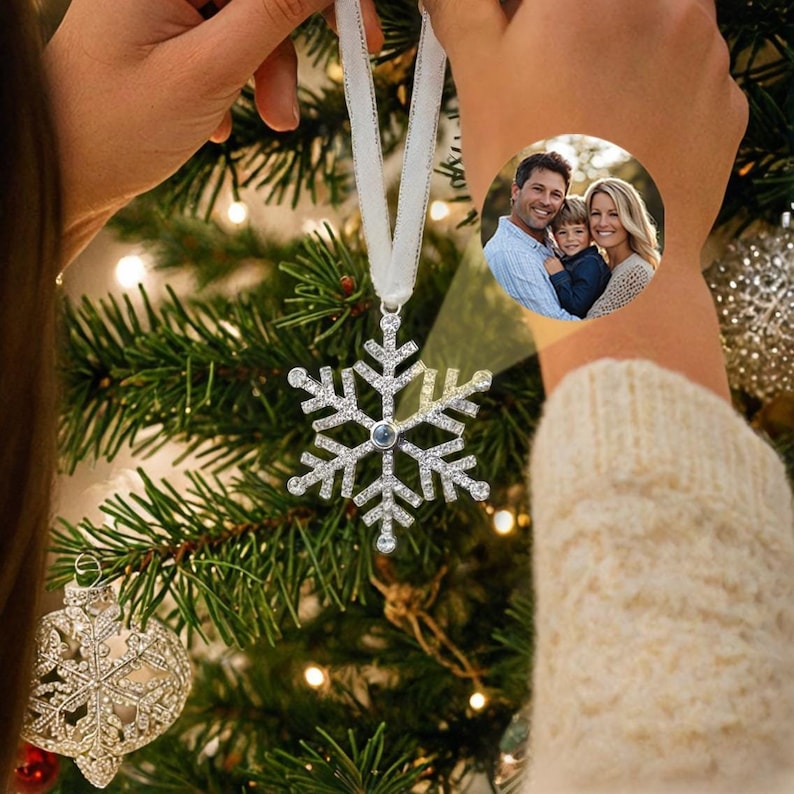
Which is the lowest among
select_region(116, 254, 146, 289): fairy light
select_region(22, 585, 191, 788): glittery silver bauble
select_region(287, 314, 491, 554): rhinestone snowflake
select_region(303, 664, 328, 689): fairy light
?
select_region(303, 664, 328, 689): fairy light

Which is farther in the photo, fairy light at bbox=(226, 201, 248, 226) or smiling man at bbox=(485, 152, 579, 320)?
fairy light at bbox=(226, 201, 248, 226)

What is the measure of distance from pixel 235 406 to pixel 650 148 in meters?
0.31

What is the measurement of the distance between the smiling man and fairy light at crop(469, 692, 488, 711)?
27 cm

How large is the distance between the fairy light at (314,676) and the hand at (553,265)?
0.34 m

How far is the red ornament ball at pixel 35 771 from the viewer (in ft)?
2.08

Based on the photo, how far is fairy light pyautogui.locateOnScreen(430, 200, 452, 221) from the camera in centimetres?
57

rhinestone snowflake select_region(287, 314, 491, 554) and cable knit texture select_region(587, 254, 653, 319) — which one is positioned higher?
cable knit texture select_region(587, 254, 653, 319)

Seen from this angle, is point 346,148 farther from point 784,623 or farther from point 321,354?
point 784,623

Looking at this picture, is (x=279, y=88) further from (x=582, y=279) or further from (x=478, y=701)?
(x=478, y=701)

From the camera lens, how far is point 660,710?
1.59 feet

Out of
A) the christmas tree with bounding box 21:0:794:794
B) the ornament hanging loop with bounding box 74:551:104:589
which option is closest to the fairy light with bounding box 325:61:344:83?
the christmas tree with bounding box 21:0:794:794

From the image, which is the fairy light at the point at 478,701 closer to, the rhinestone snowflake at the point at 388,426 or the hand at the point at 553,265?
the rhinestone snowflake at the point at 388,426

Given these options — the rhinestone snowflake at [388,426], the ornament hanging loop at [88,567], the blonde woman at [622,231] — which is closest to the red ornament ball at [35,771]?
the ornament hanging loop at [88,567]

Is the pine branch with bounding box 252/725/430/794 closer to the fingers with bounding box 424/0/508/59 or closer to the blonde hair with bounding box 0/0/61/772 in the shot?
the blonde hair with bounding box 0/0/61/772
